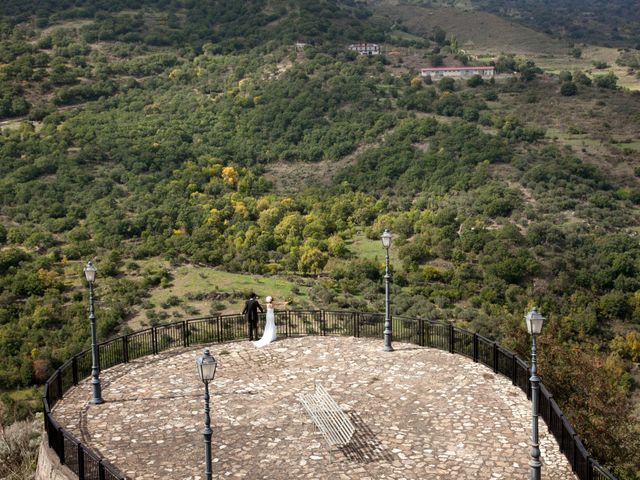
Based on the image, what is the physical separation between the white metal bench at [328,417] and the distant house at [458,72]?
220 ft

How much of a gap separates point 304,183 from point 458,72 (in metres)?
26.2

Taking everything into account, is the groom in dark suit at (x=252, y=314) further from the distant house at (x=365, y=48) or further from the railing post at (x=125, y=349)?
the distant house at (x=365, y=48)

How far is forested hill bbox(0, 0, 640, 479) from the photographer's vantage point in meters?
40.5

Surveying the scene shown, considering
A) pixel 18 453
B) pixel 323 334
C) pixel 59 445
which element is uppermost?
pixel 59 445

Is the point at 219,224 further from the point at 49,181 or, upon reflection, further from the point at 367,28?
the point at 367,28

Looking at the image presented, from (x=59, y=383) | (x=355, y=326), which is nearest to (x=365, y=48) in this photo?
(x=355, y=326)

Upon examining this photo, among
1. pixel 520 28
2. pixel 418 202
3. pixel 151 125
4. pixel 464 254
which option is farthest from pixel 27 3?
pixel 520 28

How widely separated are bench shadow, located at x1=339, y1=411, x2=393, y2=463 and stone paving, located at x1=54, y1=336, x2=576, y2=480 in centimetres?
2

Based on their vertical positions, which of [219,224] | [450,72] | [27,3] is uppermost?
[27,3]

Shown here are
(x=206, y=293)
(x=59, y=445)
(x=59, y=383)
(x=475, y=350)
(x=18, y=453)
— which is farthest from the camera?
(x=206, y=293)

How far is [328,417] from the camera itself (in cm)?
1558

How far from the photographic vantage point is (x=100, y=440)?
15.2 m

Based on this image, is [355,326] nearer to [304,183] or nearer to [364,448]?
[364,448]

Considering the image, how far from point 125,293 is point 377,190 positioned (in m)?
23.6
